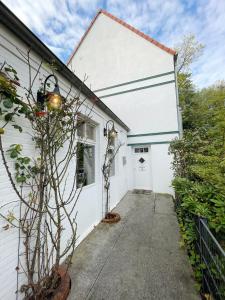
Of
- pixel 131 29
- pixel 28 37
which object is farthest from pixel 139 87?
pixel 28 37

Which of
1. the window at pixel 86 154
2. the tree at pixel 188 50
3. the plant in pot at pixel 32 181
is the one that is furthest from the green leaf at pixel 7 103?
the tree at pixel 188 50

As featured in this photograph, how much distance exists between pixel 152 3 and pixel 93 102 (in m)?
4.94

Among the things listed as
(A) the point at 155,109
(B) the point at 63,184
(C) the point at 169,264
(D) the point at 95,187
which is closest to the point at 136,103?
(A) the point at 155,109

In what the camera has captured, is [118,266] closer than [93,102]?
Yes

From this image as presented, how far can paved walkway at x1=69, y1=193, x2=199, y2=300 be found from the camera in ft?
5.74

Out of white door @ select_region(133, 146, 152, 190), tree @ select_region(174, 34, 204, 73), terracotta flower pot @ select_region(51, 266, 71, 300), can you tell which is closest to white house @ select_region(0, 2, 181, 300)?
white door @ select_region(133, 146, 152, 190)

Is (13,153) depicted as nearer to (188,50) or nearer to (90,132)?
(90,132)

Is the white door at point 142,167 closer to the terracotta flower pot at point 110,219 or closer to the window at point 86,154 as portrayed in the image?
the terracotta flower pot at point 110,219

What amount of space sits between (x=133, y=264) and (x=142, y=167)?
16.6 ft

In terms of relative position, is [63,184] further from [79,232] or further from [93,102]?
[93,102]

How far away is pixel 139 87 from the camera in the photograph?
6.95 meters

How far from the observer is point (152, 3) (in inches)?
203

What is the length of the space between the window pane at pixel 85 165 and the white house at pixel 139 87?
371 cm

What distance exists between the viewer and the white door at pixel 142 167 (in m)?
6.91
